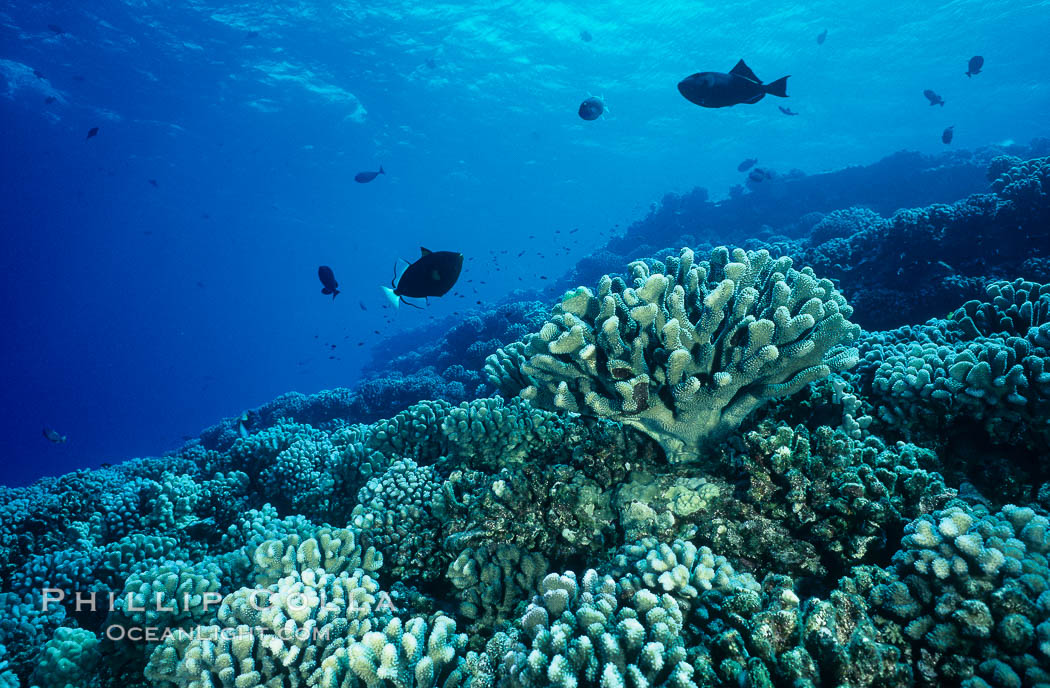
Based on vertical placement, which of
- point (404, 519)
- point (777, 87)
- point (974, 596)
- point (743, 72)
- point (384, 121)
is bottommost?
point (974, 596)

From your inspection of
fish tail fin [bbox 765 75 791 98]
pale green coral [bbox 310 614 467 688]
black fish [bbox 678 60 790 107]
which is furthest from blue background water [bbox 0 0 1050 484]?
pale green coral [bbox 310 614 467 688]

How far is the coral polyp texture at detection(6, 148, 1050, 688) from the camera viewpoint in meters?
1.73

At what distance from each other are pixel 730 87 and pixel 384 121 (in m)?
43.2

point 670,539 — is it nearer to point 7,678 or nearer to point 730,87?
point 730,87

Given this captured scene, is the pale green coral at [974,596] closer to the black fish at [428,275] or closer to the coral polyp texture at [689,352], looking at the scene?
the coral polyp texture at [689,352]

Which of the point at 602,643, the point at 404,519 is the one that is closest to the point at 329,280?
the point at 404,519

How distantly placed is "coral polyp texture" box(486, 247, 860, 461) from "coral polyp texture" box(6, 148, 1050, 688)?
0.02 metres

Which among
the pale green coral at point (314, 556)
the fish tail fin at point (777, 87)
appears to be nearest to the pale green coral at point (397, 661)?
the pale green coral at point (314, 556)

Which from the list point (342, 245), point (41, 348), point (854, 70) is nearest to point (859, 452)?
point (854, 70)

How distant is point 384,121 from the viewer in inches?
1588

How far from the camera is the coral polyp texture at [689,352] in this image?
2.69 meters

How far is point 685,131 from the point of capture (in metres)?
53.7

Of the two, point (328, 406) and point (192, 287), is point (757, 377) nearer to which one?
point (328, 406)

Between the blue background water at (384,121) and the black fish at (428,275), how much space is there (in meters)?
15.1
